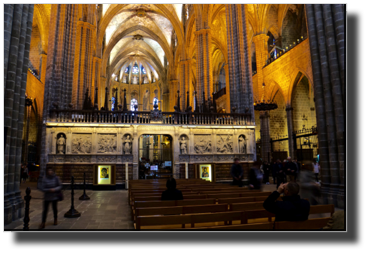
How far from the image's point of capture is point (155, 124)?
12.1 m

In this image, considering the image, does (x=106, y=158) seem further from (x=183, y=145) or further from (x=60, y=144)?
(x=183, y=145)

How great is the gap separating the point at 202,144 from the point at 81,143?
570 centimetres

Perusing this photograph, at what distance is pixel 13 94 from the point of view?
5473mm

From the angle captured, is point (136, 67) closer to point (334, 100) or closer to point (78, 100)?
point (78, 100)

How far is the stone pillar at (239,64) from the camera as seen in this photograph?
535 inches

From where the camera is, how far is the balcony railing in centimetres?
1140

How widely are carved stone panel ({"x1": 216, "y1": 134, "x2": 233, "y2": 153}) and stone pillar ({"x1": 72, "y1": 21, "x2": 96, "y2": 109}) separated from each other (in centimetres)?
1004

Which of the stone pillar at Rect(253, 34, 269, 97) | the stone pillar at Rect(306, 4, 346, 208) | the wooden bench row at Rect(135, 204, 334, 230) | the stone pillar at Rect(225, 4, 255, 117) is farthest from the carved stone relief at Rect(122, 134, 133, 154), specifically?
the stone pillar at Rect(253, 34, 269, 97)

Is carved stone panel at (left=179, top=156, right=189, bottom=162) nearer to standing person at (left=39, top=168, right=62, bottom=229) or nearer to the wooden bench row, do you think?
standing person at (left=39, top=168, right=62, bottom=229)

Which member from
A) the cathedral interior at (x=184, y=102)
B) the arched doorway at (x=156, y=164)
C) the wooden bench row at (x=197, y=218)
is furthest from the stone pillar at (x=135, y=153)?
the wooden bench row at (x=197, y=218)

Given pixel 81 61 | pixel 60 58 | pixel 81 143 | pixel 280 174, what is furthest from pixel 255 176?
pixel 81 61

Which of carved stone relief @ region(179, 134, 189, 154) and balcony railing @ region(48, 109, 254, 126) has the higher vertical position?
balcony railing @ region(48, 109, 254, 126)

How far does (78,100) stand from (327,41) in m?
15.6

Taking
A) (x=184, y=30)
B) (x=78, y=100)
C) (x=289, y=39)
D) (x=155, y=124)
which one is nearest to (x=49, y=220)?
(x=155, y=124)
